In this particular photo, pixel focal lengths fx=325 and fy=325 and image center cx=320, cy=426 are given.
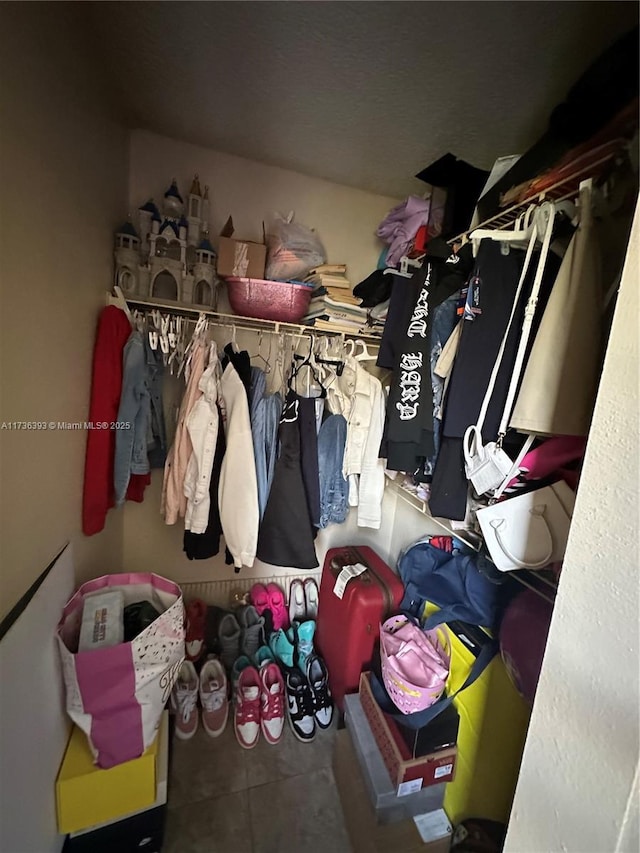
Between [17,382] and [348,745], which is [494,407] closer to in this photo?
[17,382]

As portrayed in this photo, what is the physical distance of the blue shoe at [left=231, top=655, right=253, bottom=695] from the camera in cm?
135

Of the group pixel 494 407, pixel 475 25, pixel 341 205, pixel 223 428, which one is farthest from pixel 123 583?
pixel 341 205

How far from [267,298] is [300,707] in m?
1.59

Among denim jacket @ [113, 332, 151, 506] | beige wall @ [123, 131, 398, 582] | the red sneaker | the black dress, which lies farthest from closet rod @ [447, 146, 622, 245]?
the red sneaker

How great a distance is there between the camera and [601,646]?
33cm

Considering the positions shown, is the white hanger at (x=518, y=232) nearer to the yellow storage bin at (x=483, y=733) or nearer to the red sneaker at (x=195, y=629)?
the yellow storage bin at (x=483, y=733)

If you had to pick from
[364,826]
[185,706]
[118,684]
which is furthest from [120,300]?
[364,826]

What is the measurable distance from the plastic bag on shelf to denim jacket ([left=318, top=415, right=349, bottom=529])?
0.62 metres

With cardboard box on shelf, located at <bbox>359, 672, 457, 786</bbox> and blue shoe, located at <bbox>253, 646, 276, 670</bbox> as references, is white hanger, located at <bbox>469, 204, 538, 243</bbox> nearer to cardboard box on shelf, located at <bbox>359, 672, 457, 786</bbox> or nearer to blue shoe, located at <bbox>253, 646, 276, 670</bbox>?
cardboard box on shelf, located at <bbox>359, 672, 457, 786</bbox>

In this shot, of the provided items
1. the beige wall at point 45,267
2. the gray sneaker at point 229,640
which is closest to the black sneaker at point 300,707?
the gray sneaker at point 229,640

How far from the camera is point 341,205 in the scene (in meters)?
1.49

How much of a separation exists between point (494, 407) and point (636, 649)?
1.80ft

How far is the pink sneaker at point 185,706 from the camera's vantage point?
1.20m

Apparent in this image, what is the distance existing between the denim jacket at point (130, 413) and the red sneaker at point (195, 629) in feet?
2.18
